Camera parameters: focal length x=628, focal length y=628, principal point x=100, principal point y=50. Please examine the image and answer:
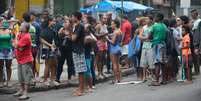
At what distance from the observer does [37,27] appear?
16.2 m

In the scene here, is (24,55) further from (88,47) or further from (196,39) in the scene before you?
(196,39)

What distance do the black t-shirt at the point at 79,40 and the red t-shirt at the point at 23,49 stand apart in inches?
41.5

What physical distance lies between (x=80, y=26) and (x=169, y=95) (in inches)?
101

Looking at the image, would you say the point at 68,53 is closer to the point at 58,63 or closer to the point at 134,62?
the point at 58,63

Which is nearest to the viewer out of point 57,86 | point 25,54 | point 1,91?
point 25,54

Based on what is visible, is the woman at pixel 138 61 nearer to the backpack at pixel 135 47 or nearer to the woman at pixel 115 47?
the backpack at pixel 135 47

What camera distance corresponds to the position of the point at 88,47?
1470 cm

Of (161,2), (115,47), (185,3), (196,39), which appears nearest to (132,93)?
(115,47)

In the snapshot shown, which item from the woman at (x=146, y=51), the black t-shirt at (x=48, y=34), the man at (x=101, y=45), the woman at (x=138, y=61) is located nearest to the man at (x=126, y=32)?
the man at (x=101, y=45)

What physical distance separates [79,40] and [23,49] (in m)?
1.29

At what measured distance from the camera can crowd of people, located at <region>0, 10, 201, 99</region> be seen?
1430 centimetres

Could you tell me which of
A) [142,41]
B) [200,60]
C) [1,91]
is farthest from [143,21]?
[1,91]

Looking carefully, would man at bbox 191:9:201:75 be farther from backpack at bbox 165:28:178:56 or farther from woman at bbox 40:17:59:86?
woman at bbox 40:17:59:86

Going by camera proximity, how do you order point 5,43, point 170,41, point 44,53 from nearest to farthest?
point 5,43 < point 44,53 < point 170,41
